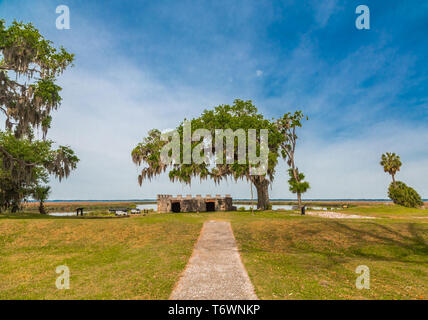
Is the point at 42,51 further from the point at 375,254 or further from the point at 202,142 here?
the point at 375,254

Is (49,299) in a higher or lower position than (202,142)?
lower

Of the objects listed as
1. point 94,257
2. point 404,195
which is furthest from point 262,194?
point 404,195

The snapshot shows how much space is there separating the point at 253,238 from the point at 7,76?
2584 cm

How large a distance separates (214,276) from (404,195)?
4926 centimetres

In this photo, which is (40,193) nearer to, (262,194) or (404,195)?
(262,194)

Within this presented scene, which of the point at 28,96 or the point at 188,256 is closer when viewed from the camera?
the point at 188,256

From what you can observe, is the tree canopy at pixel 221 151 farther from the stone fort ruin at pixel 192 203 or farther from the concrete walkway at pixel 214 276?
the concrete walkway at pixel 214 276

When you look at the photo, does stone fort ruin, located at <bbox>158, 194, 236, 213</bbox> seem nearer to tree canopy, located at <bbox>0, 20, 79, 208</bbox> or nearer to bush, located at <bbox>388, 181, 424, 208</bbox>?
tree canopy, located at <bbox>0, 20, 79, 208</bbox>

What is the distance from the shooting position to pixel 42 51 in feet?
63.1

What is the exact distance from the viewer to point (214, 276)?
304 inches

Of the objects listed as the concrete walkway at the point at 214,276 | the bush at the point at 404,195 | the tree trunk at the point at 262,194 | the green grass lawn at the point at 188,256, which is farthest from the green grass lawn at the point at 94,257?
the bush at the point at 404,195

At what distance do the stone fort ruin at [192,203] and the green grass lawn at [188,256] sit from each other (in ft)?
51.9

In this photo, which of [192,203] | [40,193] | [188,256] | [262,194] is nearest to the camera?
[188,256]

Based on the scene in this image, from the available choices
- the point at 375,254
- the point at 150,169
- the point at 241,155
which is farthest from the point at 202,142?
the point at 375,254
